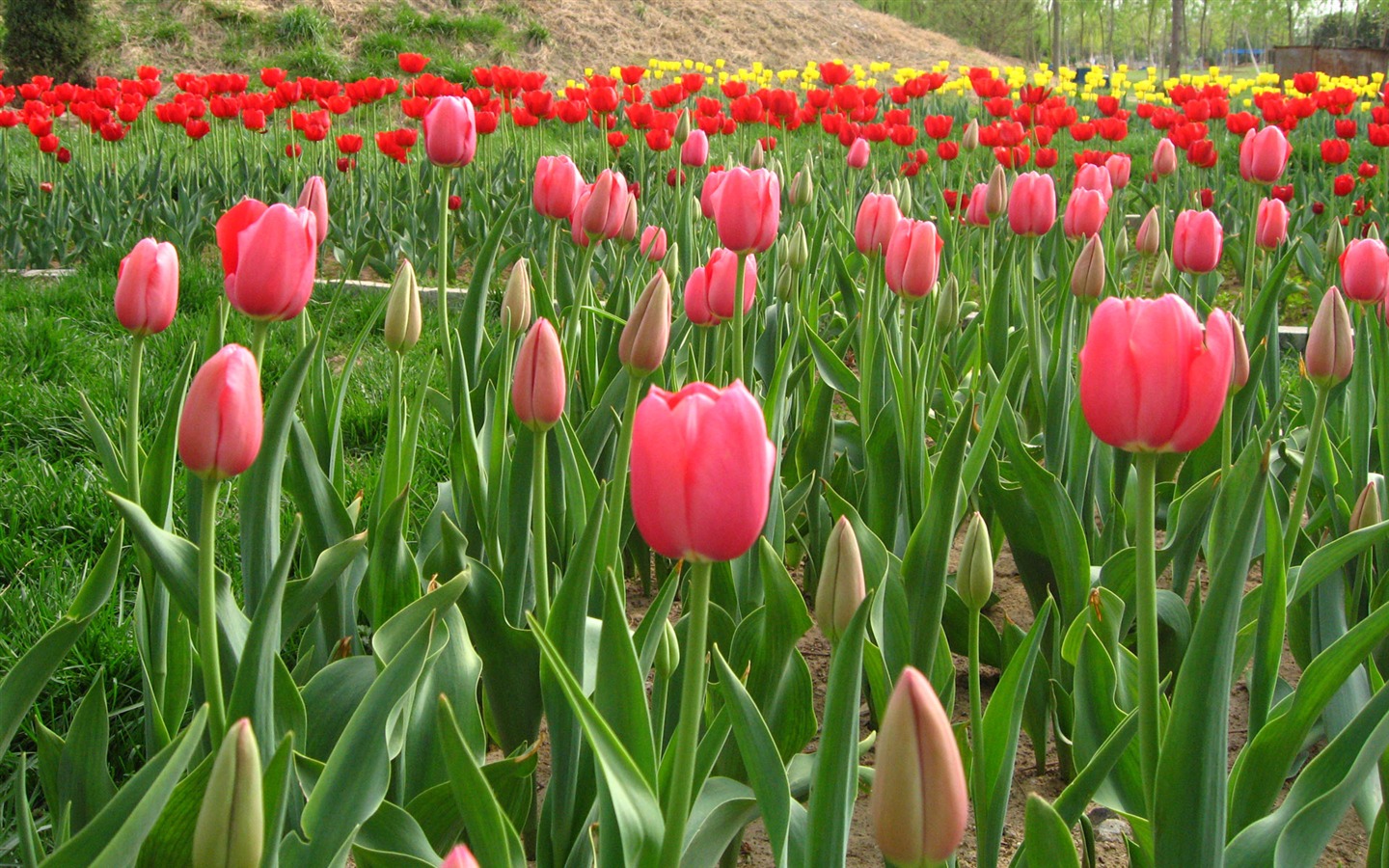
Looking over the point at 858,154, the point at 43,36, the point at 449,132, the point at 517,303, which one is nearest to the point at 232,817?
the point at 517,303

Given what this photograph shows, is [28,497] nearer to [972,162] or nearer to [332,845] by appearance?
[332,845]

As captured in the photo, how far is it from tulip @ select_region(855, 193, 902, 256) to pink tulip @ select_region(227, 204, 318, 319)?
3.63ft

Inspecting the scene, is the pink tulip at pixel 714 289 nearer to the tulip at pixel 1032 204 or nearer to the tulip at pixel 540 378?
the tulip at pixel 540 378

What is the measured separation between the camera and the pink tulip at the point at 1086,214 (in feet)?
7.74

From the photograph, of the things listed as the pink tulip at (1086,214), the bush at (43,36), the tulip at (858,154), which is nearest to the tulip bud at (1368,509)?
the pink tulip at (1086,214)

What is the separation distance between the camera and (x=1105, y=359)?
2.63 feet

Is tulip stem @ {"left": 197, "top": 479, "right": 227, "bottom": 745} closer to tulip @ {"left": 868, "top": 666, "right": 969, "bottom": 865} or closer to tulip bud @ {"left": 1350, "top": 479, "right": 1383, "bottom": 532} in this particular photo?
tulip @ {"left": 868, "top": 666, "right": 969, "bottom": 865}

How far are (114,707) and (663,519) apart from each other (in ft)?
3.97

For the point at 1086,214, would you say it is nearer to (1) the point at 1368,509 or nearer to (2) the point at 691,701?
(1) the point at 1368,509

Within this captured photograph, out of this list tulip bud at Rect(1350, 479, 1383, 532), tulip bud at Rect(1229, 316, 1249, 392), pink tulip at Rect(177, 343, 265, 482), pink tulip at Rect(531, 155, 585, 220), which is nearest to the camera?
pink tulip at Rect(177, 343, 265, 482)

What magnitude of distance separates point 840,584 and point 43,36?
11899mm

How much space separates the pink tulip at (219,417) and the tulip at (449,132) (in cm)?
105

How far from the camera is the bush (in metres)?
10.3

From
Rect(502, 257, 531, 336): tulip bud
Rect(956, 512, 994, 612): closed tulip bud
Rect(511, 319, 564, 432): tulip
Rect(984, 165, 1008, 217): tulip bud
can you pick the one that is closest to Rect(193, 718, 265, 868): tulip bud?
Rect(511, 319, 564, 432): tulip
